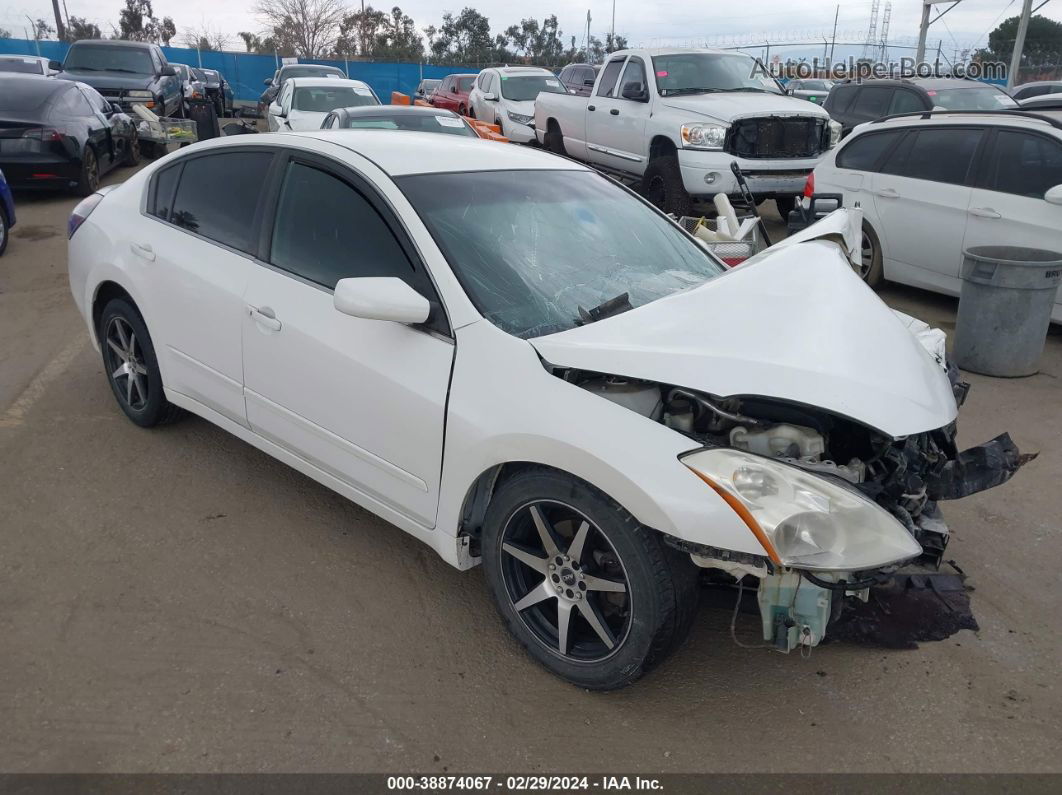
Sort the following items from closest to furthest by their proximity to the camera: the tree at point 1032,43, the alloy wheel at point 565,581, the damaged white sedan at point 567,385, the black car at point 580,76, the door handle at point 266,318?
1. the damaged white sedan at point 567,385
2. the alloy wheel at point 565,581
3. the door handle at point 266,318
4. the black car at point 580,76
5. the tree at point 1032,43

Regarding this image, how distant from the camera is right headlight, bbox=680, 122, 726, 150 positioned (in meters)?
9.70

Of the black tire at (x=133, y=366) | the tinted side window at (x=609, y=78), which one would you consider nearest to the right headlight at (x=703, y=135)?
the tinted side window at (x=609, y=78)

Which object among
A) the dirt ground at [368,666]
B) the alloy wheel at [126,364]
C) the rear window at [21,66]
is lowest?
the dirt ground at [368,666]

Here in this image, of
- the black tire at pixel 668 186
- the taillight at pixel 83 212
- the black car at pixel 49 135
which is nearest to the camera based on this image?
the taillight at pixel 83 212

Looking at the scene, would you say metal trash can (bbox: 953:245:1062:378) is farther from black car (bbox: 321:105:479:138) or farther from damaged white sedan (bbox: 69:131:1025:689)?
black car (bbox: 321:105:479:138)

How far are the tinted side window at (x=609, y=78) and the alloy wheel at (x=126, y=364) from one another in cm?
849

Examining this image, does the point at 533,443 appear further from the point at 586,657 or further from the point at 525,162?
the point at 525,162

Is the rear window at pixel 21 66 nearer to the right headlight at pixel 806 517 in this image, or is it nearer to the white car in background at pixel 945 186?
the white car in background at pixel 945 186

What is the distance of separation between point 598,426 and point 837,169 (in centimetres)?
672

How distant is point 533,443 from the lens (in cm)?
273

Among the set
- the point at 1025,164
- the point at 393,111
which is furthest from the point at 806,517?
the point at 393,111

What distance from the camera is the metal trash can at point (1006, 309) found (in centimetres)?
601

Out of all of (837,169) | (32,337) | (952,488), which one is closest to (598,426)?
(952,488)

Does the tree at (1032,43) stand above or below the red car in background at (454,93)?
above
